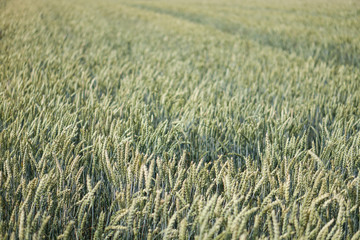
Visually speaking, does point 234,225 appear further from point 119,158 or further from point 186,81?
point 186,81

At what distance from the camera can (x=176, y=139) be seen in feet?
4.65

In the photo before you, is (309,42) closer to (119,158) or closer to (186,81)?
(186,81)

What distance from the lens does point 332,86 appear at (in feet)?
7.92

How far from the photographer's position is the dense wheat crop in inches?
35.0

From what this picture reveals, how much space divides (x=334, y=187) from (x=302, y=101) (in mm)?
1318

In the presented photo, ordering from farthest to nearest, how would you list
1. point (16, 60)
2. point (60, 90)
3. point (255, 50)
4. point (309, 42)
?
point (309, 42), point (255, 50), point (16, 60), point (60, 90)

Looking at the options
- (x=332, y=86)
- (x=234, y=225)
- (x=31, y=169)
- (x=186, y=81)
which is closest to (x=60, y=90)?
(x=31, y=169)

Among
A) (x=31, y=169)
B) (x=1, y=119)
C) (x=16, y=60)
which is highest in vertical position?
(x=16, y=60)

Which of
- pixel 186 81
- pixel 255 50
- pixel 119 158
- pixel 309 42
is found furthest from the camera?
pixel 309 42

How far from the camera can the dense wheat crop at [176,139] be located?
0.89 meters

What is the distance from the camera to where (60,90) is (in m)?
1.91

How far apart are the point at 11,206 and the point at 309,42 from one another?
5.52m

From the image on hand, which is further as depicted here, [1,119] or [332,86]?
[332,86]

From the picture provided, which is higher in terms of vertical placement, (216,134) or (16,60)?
(16,60)
